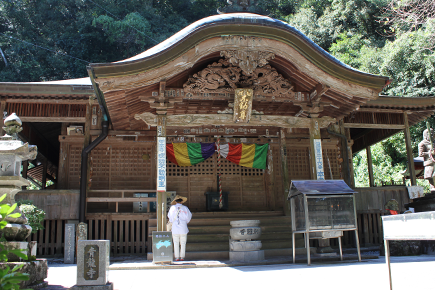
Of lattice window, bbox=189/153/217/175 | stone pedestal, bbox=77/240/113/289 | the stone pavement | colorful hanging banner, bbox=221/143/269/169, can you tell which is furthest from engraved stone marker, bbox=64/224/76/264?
colorful hanging banner, bbox=221/143/269/169

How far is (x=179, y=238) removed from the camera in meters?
8.52

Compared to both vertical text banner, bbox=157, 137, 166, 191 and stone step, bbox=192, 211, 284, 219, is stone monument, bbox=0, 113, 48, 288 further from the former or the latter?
stone step, bbox=192, 211, 284, 219

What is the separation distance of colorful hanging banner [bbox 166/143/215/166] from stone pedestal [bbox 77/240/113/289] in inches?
280

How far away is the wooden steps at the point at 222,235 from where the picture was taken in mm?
8969

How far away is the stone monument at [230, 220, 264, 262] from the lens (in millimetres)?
8102

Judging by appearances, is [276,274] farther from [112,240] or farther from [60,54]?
[60,54]

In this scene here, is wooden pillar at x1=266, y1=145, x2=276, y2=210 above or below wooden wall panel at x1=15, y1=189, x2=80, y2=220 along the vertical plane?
above

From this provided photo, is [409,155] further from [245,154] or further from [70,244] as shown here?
[70,244]

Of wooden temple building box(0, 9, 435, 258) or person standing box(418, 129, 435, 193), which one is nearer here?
wooden temple building box(0, 9, 435, 258)

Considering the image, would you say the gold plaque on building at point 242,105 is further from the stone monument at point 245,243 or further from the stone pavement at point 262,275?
the stone pavement at point 262,275

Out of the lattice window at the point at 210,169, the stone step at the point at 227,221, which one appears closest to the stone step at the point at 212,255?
the stone step at the point at 227,221

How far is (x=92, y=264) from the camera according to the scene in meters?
4.94

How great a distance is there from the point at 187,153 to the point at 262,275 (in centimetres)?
653

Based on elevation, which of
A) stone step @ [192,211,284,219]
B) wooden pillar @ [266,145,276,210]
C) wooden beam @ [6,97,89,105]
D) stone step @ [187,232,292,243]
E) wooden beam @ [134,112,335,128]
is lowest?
stone step @ [187,232,292,243]
